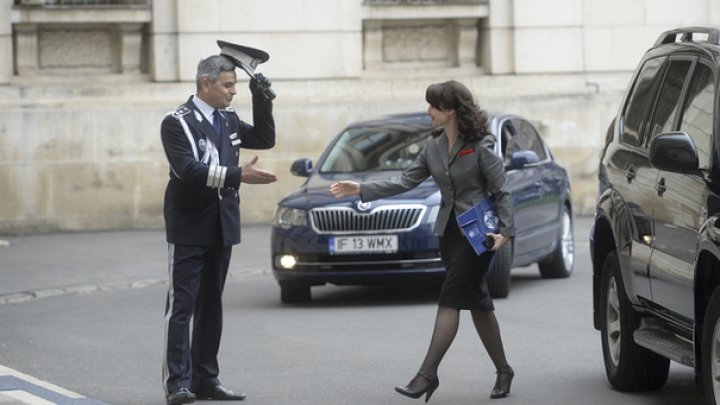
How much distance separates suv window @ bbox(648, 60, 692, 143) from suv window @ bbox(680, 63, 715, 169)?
0.59 feet

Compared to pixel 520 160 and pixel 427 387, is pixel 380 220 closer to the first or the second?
pixel 520 160

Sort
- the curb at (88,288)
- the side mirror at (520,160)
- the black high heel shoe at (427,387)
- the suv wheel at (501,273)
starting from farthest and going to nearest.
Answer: the curb at (88,288)
the side mirror at (520,160)
the suv wheel at (501,273)
the black high heel shoe at (427,387)

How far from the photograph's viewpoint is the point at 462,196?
8.99m

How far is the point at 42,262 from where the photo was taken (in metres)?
17.8

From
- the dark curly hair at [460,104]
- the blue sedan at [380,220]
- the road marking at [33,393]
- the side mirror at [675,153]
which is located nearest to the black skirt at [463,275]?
the dark curly hair at [460,104]

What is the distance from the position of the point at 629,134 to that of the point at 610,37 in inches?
555

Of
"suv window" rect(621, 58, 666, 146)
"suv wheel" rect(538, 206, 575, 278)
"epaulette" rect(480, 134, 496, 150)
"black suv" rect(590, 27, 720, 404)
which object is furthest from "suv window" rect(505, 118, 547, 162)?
"epaulette" rect(480, 134, 496, 150)

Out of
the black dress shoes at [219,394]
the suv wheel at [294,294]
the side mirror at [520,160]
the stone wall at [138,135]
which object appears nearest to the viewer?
the black dress shoes at [219,394]

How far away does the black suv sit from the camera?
24.2ft

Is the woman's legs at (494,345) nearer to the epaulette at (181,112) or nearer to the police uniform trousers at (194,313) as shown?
the police uniform trousers at (194,313)

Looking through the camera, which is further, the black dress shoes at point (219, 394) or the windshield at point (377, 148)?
the windshield at point (377, 148)

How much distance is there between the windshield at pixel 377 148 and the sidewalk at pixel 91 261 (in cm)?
228

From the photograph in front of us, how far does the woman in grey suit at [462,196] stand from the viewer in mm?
8898

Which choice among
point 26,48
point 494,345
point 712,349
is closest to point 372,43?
point 26,48
